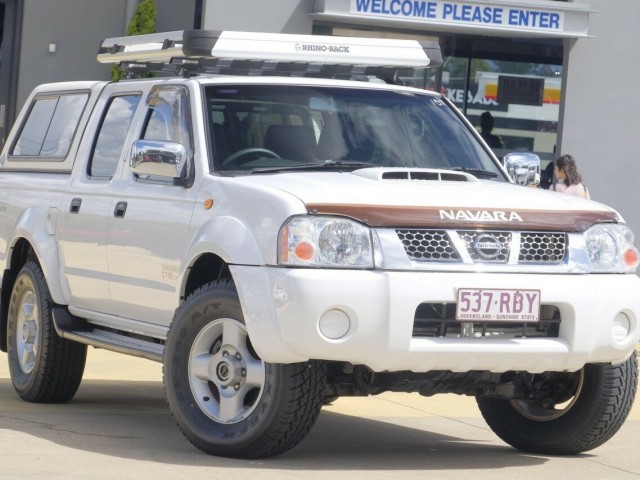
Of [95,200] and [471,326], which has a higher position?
[95,200]

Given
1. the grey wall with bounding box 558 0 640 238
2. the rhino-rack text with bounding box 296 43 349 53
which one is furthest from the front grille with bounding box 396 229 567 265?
the grey wall with bounding box 558 0 640 238

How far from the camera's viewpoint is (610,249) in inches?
267

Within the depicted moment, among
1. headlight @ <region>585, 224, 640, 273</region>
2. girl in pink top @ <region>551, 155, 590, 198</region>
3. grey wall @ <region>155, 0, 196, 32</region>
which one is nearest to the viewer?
headlight @ <region>585, 224, 640, 273</region>

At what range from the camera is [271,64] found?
8.23 meters

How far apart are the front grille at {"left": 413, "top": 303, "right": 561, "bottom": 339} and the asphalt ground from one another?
2.06 ft

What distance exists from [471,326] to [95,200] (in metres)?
2.53

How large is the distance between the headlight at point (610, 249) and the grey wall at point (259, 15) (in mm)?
10520

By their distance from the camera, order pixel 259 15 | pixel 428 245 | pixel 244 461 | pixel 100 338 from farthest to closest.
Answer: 1. pixel 259 15
2. pixel 100 338
3. pixel 244 461
4. pixel 428 245

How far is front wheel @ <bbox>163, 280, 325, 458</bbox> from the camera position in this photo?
20.7 feet

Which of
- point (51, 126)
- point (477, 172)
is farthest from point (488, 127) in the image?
point (477, 172)

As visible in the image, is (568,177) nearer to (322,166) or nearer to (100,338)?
(100,338)

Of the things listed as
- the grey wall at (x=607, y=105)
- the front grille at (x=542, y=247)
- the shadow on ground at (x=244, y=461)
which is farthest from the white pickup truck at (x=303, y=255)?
the grey wall at (x=607, y=105)

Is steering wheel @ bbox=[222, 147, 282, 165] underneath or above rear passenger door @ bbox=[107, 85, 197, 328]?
above

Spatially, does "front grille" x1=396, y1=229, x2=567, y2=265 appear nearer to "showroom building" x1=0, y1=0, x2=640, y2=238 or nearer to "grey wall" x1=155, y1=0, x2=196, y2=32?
"showroom building" x1=0, y1=0, x2=640, y2=238
